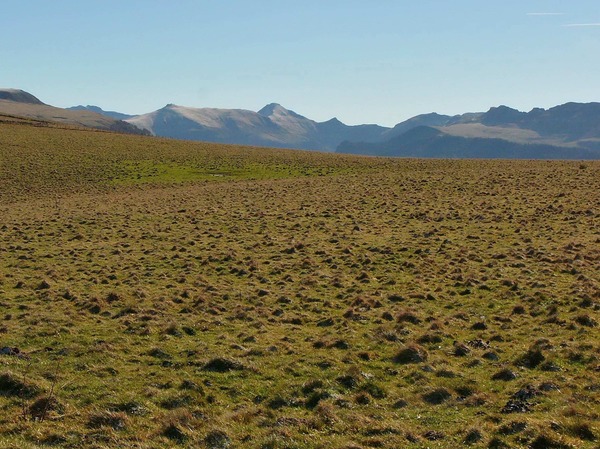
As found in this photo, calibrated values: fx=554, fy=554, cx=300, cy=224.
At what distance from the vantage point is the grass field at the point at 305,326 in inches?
429

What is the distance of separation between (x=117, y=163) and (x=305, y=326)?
2643 inches

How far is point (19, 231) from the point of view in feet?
120

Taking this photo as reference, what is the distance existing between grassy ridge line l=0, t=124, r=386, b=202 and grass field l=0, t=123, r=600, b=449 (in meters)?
21.6

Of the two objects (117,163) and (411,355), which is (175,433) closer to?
(411,355)

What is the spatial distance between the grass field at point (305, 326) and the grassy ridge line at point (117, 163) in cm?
2165

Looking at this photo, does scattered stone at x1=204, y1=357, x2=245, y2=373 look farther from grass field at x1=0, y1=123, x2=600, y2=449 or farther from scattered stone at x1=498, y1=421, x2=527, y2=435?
scattered stone at x1=498, y1=421, x2=527, y2=435

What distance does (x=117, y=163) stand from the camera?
78625 millimetres

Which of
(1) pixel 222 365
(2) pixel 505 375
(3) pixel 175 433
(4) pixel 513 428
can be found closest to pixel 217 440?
(3) pixel 175 433

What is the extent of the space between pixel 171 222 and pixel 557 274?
2646cm

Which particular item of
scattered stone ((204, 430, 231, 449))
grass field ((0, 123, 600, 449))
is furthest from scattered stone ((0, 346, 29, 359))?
scattered stone ((204, 430, 231, 449))

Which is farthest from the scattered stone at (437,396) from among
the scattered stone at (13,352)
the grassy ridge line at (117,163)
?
the grassy ridge line at (117,163)

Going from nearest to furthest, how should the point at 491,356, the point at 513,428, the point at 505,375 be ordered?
1. the point at 513,428
2. the point at 505,375
3. the point at 491,356

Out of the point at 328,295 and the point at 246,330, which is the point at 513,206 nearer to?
the point at 328,295

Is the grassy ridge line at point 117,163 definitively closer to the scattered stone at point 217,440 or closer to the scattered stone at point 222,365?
the scattered stone at point 222,365
